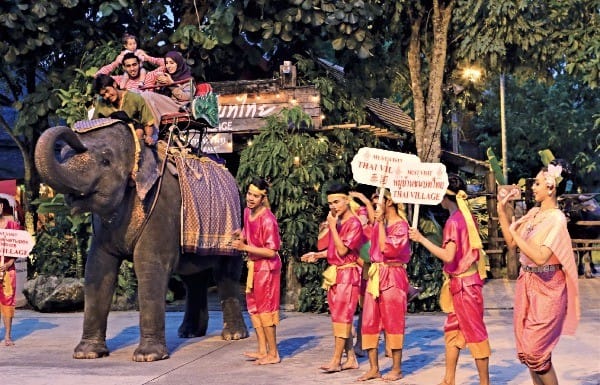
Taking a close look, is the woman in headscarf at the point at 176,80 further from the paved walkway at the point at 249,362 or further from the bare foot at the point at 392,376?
the bare foot at the point at 392,376

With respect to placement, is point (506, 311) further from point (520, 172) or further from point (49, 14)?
point (520, 172)

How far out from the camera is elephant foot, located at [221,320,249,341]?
10.7 meters

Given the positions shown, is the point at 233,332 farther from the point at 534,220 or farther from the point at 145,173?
the point at 534,220

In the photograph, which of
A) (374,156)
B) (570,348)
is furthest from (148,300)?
(570,348)

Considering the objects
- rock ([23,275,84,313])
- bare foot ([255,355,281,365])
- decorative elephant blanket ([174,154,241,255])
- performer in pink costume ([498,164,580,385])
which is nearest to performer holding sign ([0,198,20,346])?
decorative elephant blanket ([174,154,241,255])

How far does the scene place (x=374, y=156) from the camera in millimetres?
7938

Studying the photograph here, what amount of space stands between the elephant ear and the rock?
17.4 ft

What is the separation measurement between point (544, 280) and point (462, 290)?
1.15m

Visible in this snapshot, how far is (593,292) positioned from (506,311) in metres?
2.93

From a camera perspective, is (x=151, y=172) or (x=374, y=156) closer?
(x=374, y=156)

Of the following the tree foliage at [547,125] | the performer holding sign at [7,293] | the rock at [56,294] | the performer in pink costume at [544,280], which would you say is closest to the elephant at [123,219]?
the performer holding sign at [7,293]

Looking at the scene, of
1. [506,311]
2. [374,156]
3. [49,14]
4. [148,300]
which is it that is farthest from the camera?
[49,14]

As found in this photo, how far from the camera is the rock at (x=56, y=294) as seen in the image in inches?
560

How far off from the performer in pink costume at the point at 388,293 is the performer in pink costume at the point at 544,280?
1.88 metres
